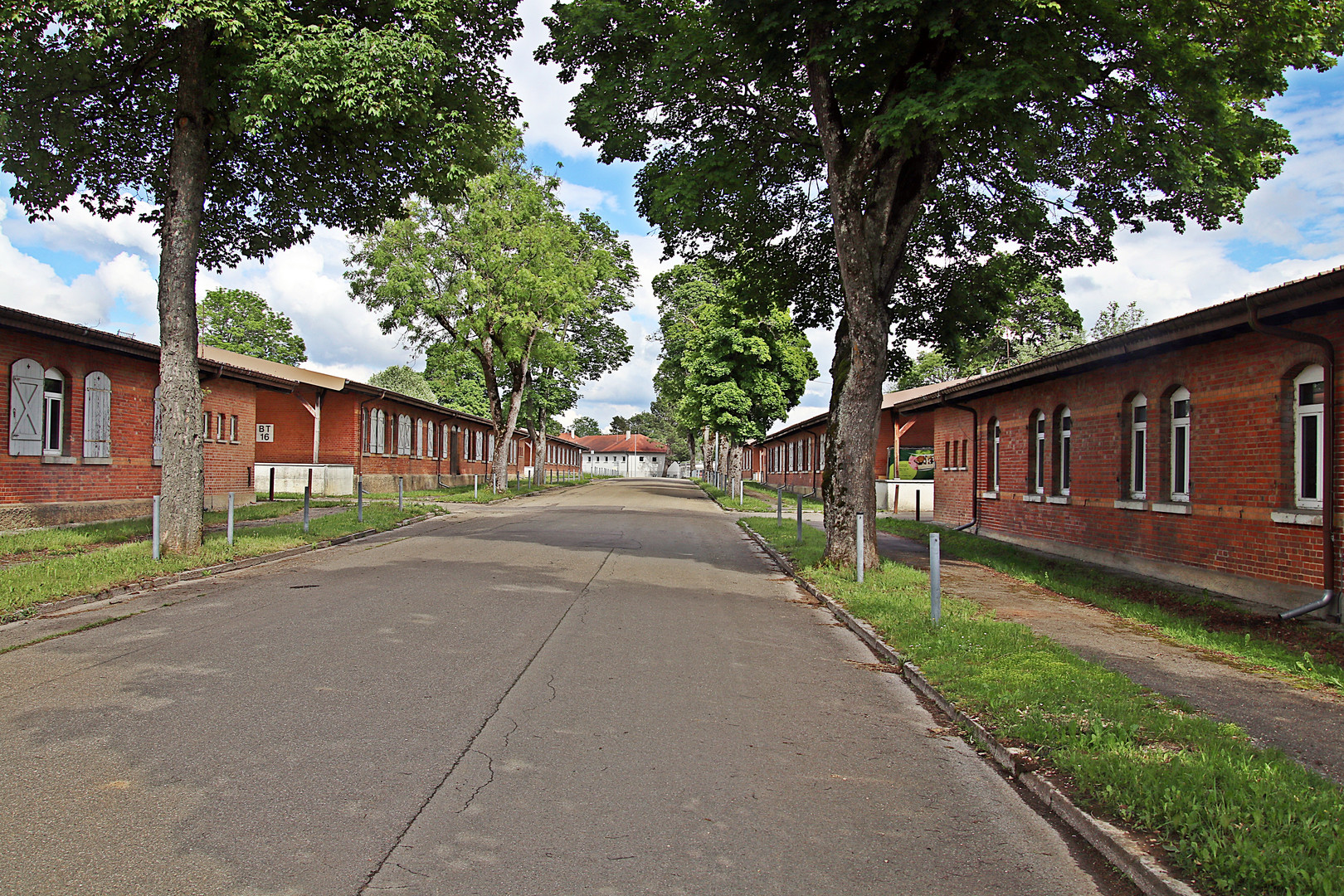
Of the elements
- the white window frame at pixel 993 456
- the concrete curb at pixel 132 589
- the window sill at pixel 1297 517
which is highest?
the white window frame at pixel 993 456

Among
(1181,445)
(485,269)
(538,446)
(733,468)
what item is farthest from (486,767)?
(538,446)

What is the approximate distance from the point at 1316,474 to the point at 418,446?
38997 mm

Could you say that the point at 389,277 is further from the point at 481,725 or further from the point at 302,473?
the point at 481,725

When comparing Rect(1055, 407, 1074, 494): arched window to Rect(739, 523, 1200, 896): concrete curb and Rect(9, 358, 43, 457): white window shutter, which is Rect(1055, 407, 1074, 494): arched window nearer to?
Rect(739, 523, 1200, 896): concrete curb

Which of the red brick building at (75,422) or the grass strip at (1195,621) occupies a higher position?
the red brick building at (75,422)

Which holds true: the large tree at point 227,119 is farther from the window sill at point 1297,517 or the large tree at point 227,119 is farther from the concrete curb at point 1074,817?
the window sill at point 1297,517

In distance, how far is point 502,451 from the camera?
128ft

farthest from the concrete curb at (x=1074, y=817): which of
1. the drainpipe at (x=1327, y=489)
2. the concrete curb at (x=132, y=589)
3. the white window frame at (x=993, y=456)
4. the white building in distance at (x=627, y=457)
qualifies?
the white building in distance at (x=627, y=457)

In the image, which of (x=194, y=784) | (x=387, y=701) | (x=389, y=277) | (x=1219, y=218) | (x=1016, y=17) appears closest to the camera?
(x=194, y=784)

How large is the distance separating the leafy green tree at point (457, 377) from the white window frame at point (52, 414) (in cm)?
1910

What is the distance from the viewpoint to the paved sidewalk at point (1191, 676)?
5309 millimetres

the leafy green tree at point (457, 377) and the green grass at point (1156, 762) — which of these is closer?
the green grass at point (1156, 762)

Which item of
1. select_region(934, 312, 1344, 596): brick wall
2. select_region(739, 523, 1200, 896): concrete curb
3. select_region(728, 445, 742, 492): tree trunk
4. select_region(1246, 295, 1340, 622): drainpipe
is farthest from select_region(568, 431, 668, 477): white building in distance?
select_region(739, 523, 1200, 896): concrete curb

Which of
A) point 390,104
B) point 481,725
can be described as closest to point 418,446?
point 390,104
